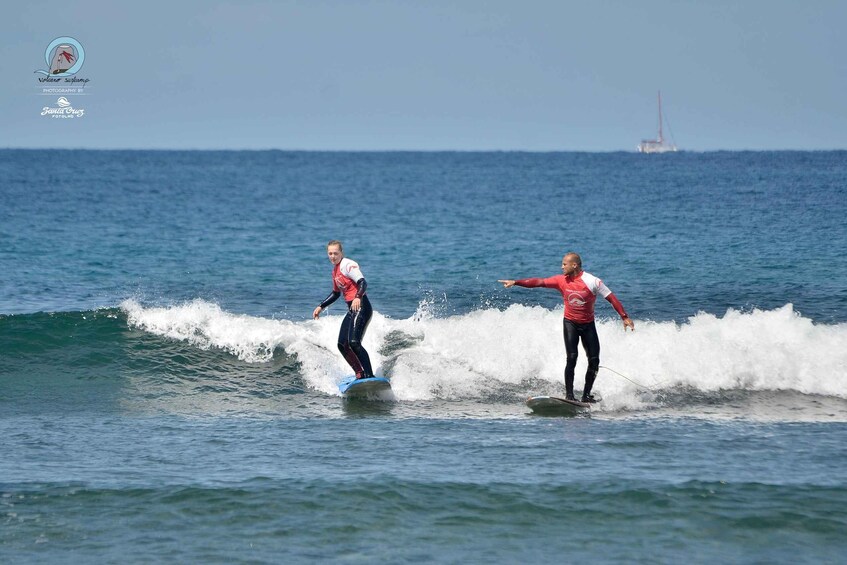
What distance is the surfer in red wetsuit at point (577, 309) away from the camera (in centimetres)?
1211

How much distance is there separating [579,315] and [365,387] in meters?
3.08

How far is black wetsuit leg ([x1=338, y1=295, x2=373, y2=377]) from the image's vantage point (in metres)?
12.9

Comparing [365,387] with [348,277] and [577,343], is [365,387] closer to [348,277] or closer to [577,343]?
[348,277]

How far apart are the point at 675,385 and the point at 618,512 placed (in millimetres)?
5568

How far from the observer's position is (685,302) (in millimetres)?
19484

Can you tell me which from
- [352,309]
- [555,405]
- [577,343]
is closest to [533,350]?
[577,343]

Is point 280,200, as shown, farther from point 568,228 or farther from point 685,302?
point 685,302

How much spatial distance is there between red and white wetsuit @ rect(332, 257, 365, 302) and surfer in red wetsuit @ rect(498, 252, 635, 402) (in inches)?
79.8

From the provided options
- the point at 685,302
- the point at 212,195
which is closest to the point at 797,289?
the point at 685,302

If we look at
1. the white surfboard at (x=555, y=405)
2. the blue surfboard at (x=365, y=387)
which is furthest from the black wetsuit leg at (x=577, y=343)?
the blue surfboard at (x=365, y=387)

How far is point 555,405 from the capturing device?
12.2m

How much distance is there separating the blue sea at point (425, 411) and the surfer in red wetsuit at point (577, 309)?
1.96ft

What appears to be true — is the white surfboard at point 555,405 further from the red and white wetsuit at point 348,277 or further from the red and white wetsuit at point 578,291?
the red and white wetsuit at point 348,277

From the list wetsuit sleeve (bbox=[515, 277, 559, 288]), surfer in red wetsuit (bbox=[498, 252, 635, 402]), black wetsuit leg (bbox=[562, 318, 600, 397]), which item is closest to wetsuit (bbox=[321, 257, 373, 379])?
surfer in red wetsuit (bbox=[498, 252, 635, 402])
